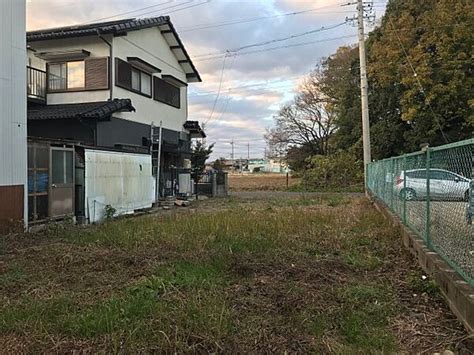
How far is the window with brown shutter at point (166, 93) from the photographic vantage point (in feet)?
58.3

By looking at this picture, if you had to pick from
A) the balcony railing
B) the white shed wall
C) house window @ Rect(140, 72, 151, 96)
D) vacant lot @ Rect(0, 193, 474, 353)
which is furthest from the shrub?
vacant lot @ Rect(0, 193, 474, 353)

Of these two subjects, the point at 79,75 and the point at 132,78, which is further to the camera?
the point at 132,78

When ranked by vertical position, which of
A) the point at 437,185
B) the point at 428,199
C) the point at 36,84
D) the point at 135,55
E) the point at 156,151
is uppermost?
the point at 135,55

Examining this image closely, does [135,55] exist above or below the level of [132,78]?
above

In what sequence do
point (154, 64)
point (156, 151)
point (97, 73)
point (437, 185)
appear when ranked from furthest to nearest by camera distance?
1. point (154, 64)
2. point (156, 151)
3. point (97, 73)
4. point (437, 185)

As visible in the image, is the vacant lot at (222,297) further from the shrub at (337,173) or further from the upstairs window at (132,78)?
the shrub at (337,173)

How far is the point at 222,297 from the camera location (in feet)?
12.9

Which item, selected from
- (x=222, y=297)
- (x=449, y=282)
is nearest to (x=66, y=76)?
(x=222, y=297)

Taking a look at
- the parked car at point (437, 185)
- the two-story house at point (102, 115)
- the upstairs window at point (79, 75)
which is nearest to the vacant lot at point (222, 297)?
the parked car at point (437, 185)

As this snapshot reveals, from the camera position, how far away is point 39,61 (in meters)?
15.1

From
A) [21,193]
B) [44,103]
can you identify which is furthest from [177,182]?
[21,193]

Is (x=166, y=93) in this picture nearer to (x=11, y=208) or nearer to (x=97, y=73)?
(x=97, y=73)

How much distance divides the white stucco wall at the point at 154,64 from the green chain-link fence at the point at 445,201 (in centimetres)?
1110

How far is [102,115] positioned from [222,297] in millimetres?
10172
